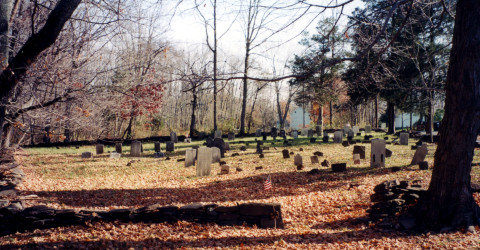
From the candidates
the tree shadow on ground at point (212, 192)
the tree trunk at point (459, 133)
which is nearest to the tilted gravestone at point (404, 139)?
the tree shadow on ground at point (212, 192)

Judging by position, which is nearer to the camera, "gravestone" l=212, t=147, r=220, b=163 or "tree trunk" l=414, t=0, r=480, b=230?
"tree trunk" l=414, t=0, r=480, b=230

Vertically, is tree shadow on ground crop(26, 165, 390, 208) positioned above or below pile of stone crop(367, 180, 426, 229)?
below

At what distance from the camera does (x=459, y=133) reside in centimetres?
Answer: 514

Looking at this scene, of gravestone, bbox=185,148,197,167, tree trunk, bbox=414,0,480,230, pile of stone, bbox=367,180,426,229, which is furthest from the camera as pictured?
gravestone, bbox=185,148,197,167

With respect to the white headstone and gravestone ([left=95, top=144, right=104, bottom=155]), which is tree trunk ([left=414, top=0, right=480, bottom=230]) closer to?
the white headstone

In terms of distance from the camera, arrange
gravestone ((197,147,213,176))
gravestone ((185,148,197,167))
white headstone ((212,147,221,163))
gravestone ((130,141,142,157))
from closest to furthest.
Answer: gravestone ((197,147,213,176)) < gravestone ((185,148,197,167)) < white headstone ((212,147,221,163)) < gravestone ((130,141,142,157))

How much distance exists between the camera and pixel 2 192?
8430 mm

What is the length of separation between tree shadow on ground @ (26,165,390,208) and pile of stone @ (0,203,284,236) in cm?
169

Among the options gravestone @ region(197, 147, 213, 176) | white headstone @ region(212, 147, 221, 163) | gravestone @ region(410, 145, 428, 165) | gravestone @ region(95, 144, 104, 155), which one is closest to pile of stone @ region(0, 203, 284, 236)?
gravestone @ region(197, 147, 213, 176)

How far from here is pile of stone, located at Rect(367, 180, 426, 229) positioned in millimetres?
6172

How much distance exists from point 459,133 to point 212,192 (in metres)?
6.45

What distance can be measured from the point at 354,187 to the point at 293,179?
2331mm

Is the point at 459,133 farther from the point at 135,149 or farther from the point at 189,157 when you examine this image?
the point at 135,149

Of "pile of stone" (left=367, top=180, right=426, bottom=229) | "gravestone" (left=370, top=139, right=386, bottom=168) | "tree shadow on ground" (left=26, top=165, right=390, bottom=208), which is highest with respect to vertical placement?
"gravestone" (left=370, top=139, right=386, bottom=168)
